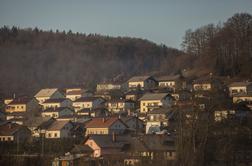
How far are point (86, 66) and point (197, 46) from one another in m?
15.6

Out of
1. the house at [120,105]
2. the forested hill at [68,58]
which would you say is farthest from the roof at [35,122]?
the forested hill at [68,58]

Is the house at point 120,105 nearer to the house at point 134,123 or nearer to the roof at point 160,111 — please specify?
the house at point 134,123

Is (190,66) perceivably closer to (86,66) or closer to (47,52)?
(86,66)

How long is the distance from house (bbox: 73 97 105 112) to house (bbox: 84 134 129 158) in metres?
10.9

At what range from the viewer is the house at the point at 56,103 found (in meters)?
32.3

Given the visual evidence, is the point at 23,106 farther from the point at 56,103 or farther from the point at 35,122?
the point at 35,122

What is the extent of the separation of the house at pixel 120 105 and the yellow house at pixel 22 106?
477 centimetres

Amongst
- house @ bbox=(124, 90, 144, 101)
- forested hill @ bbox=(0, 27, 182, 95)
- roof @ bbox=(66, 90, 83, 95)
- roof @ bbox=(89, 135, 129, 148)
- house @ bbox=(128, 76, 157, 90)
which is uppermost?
forested hill @ bbox=(0, 27, 182, 95)

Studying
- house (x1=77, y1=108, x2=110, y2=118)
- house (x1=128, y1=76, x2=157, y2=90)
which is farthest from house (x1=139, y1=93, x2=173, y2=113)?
house (x1=128, y1=76, x2=157, y2=90)

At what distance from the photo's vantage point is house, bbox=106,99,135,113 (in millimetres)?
29406

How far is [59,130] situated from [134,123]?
343 centimetres

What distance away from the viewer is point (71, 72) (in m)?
49.3

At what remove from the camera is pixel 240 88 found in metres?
28.0

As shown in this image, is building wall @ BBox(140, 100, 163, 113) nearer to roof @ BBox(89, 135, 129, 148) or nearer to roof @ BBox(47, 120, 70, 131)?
roof @ BBox(47, 120, 70, 131)
